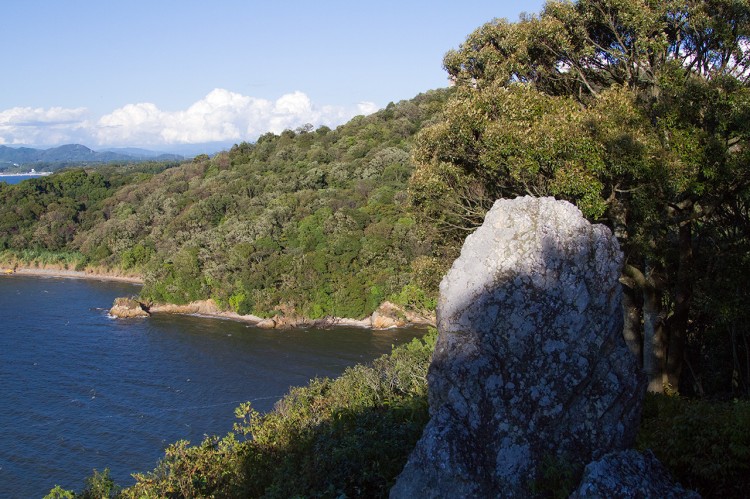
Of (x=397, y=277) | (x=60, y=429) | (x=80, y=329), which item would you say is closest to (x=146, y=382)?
(x=60, y=429)

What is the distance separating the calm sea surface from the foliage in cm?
1894

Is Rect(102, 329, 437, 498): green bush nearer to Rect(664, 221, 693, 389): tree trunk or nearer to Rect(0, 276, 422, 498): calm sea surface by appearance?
Rect(664, 221, 693, 389): tree trunk

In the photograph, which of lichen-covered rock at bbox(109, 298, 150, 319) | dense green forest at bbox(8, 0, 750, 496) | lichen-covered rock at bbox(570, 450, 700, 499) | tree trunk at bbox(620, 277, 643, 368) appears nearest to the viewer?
lichen-covered rock at bbox(570, 450, 700, 499)

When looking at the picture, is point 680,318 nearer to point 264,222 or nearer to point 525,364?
point 525,364

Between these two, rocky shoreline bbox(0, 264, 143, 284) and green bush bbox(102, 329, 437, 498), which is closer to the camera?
green bush bbox(102, 329, 437, 498)

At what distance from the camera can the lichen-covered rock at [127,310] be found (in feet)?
156

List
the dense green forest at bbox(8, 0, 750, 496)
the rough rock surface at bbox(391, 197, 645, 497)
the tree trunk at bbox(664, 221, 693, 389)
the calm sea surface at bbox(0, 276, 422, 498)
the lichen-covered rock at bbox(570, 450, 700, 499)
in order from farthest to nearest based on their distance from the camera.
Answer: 1. the calm sea surface at bbox(0, 276, 422, 498)
2. the tree trunk at bbox(664, 221, 693, 389)
3. the dense green forest at bbox(8, 0, 750, 496)
4. the rough rock surface at bbox(391, 197, 645, 497)
5. the lichen-covered rock at bbox(570, 450, 700, 499)

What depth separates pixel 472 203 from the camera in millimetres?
12453

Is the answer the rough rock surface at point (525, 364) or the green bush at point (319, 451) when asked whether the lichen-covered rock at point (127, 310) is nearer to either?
the green bush at point (319, 451)

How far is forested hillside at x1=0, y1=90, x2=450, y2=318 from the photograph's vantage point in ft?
153

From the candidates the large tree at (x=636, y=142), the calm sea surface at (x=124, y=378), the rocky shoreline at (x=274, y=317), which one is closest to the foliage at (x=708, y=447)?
the large tree at (x=636, y=142)

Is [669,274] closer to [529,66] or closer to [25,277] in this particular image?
[529,66]

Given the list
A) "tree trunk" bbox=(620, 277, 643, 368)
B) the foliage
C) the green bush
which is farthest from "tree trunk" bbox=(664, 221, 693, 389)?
the green bush

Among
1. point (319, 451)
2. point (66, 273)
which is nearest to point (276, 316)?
point (66, 273)
